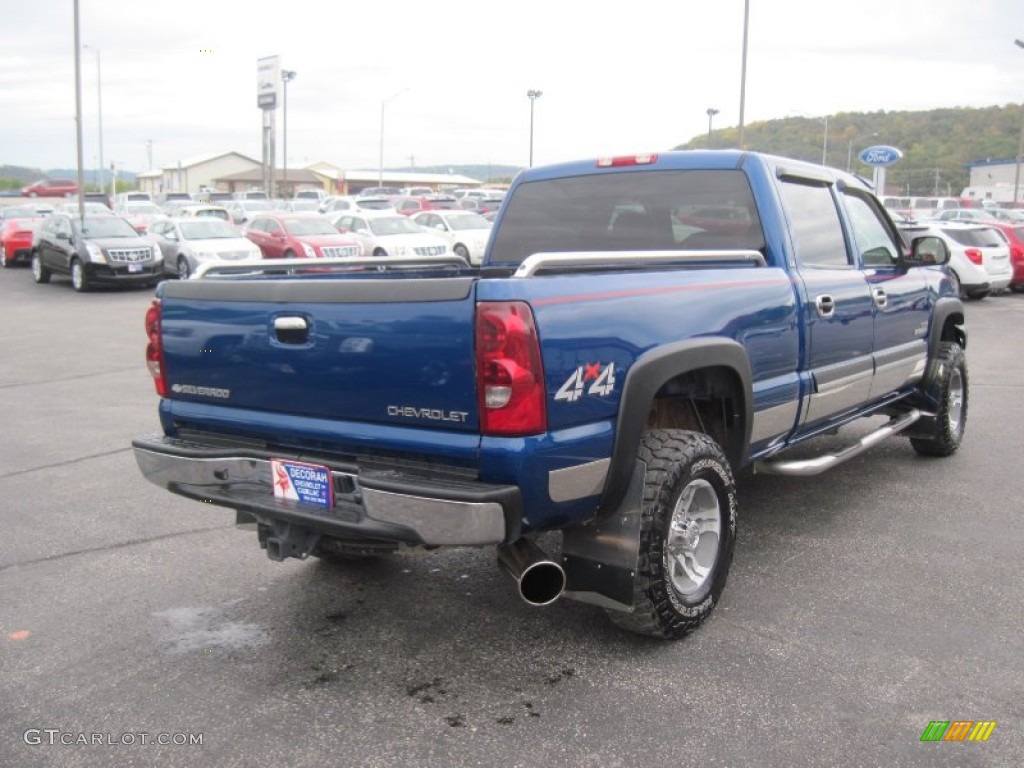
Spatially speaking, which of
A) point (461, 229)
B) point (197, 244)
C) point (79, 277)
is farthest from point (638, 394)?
point (461, 229)

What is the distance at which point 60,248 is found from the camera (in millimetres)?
22031

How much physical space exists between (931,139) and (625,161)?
9994cm

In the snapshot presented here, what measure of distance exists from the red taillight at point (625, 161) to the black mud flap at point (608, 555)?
2105 mm

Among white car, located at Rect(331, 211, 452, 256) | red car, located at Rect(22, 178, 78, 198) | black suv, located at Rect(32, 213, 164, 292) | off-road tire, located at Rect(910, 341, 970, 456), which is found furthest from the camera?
red car, located at Rect(22, 178, 78, 198)

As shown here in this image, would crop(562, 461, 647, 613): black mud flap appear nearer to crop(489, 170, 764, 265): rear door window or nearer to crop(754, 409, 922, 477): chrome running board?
crop(754, 409, 922, 477): chrome running board

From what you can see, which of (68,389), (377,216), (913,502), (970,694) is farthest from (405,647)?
(377,216)

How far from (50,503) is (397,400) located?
3.58 m

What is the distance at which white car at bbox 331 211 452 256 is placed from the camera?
23.7 m

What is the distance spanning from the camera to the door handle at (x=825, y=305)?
4.88 meters

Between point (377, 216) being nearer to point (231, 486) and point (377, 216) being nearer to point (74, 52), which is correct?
point (74, 52)

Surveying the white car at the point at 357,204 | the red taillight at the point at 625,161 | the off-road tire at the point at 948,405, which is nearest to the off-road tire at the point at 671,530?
the red taillight at the point at 625,161

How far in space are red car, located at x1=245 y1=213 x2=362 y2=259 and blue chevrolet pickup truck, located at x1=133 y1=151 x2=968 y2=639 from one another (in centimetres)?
1765

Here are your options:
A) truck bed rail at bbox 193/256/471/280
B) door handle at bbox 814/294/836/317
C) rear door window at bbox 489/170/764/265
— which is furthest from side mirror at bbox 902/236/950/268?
truck bed rail at bbox 193/256/471/280

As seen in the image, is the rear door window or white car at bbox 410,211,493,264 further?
white car at bbox 410,211,493,264
